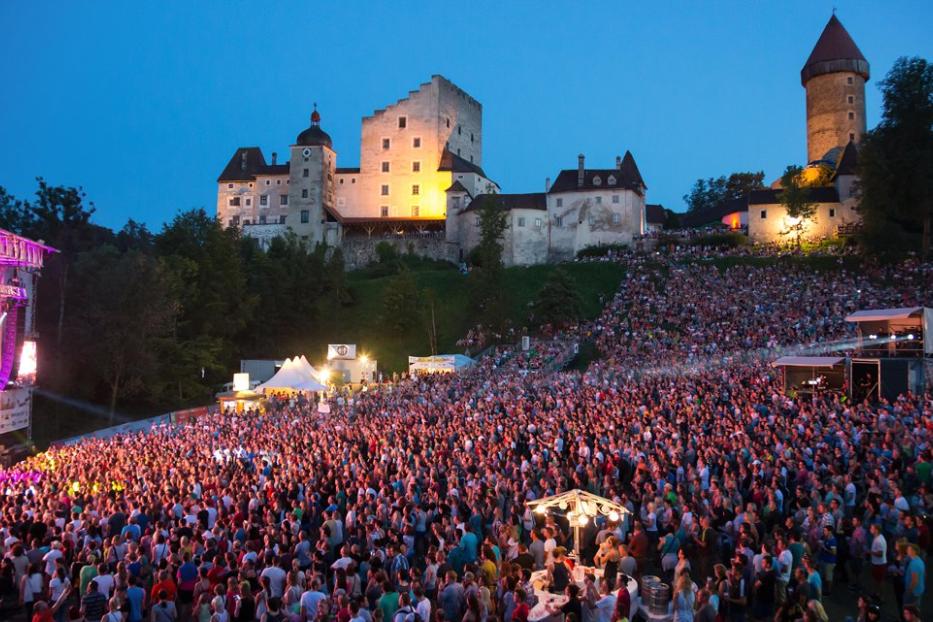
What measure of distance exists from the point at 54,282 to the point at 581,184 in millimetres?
39585

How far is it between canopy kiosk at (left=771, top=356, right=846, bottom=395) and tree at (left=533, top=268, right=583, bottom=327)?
1979 cm

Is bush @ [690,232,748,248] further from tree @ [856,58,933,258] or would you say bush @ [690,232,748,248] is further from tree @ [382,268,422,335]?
tree @ [382,268,422,335]

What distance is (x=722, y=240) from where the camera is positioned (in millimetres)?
56875

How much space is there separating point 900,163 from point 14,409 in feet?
158

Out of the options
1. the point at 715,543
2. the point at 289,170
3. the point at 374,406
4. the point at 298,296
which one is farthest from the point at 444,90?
the point at 715,543

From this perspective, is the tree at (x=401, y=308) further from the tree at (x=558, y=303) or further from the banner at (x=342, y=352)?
the banner at (x=342, y=352)

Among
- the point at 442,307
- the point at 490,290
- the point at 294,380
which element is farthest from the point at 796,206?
the point at 294,380

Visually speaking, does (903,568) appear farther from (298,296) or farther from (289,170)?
(289,170)

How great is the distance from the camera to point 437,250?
63.8 m

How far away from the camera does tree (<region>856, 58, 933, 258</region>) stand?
1743 inches

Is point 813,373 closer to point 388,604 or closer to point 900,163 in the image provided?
point 388,604

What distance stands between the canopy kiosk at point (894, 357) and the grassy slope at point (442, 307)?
23079 mm

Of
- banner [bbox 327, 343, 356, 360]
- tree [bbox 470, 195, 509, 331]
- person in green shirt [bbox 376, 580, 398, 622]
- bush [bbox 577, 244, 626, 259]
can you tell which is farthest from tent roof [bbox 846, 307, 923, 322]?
bush [bbox 577, 244, 626, 259]

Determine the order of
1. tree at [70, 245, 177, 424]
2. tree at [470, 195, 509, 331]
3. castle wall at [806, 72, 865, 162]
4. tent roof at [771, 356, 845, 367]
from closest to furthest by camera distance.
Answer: tent roof at [771, 356, 845, 367], tree at [70, 245, 177, 424], tree at [470, 195, 509, 331], castle wall at [806, 72, 865, 162]
